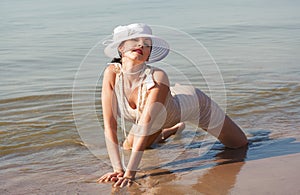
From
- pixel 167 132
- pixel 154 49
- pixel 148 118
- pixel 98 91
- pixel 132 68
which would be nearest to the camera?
pixel 148 118

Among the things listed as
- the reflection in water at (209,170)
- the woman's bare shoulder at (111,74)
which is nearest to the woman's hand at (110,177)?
the reflection in water at (209,170)

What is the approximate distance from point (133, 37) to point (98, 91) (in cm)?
309

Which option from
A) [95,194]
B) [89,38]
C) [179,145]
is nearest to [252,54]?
[89,38]

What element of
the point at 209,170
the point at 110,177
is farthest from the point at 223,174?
the point at 110,177

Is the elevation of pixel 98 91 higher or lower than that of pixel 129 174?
lower

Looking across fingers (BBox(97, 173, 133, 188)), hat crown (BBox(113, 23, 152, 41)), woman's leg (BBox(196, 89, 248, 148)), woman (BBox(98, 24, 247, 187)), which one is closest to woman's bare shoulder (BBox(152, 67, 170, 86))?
woman (BBox(98, 24, 247, 187))

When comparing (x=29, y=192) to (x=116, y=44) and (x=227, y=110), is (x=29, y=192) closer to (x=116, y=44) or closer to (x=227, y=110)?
(x=116, y=44)

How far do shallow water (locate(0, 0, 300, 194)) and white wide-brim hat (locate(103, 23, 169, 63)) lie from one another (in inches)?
33.3

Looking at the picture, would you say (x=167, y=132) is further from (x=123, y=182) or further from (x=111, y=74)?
(x=123, y=182)

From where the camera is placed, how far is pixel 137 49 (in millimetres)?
3736

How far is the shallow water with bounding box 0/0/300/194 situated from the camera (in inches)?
160

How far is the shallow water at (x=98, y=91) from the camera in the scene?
4055 mm

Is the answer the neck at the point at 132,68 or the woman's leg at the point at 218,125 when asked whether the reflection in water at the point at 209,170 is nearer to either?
the woman's leg at the point at 218,125

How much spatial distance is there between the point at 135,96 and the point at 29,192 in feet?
3.25
